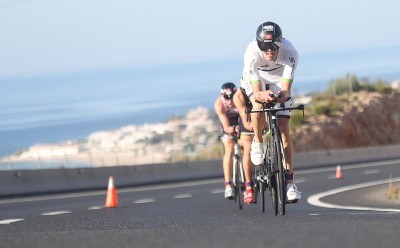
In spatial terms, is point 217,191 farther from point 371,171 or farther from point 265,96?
point 265,96

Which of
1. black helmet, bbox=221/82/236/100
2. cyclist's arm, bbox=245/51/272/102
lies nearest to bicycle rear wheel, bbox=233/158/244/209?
black helmet, bbox=221/82/236/100

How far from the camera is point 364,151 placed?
149 feet

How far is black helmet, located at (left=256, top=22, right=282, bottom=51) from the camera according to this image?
12.1 m

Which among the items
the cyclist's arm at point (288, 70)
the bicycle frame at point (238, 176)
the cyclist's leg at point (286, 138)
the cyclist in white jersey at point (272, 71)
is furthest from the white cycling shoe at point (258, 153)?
the bicycle frame at point (238, 176)

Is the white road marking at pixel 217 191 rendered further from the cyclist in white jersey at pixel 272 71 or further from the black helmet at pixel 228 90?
the cyclist in white jersey at pixel 272 71

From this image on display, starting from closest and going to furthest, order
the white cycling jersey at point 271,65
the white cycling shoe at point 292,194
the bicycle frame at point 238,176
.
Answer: the white cycling shoe at point 292,194
the white cycling jersey at point 271,65
the bicycle frame at point 238,176

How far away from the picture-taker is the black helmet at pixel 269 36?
12.1 metres

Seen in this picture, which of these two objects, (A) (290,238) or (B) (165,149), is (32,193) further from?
(A) (290,238)

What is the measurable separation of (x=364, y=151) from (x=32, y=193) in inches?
787

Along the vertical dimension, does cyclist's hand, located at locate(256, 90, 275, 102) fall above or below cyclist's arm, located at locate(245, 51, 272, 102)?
below

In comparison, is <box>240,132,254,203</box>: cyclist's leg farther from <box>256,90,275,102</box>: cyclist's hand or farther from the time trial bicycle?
<box>256,90,275,102</box>: cyclist's hand

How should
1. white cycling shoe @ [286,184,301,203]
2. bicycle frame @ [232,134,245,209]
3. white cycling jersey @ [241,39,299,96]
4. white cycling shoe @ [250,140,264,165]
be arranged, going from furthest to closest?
1. bicycle frame @ [232,134,245,209]
2. white cycling shoe @ [250,140,264,165]
3. white cycling jersey @ [241,39,299,96]
4. white cycling shoe @ [286,184,301,203]

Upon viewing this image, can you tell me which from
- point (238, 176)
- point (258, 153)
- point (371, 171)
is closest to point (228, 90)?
point (238, 176)

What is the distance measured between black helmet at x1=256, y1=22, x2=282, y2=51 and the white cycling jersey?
0.21 m
